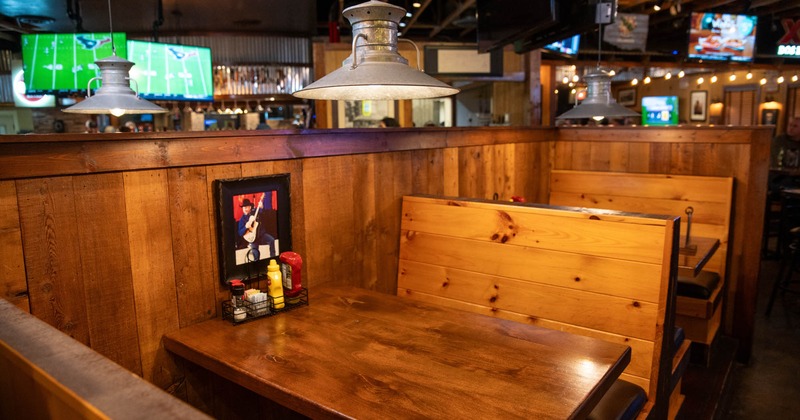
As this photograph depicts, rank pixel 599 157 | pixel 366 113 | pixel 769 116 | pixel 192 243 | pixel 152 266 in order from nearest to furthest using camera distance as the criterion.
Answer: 1. pixel 152 266
2. pixel 192 243
3. pixel 599 157
4. pixel 366 113
5. pixel 769 116

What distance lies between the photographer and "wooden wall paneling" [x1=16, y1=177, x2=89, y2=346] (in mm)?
1624

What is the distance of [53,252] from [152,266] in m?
0.31

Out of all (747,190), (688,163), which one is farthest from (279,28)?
(747,190)

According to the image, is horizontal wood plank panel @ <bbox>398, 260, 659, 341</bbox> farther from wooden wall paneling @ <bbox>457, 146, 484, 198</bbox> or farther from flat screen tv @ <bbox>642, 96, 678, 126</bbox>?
flat screen tv @ <bbox>642, 96, 678, 126</bbox>

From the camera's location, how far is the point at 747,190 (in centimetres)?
396

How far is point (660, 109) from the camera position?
14.1 m

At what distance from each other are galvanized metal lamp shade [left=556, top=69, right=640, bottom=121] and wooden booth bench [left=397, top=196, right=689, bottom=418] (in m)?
1.53

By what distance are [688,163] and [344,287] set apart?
10.4 ft

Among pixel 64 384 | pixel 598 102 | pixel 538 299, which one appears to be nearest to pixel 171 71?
pixel 598 102

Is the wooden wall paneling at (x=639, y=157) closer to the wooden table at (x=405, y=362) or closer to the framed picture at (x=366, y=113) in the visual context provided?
the wooden table at (x=405, y=362)

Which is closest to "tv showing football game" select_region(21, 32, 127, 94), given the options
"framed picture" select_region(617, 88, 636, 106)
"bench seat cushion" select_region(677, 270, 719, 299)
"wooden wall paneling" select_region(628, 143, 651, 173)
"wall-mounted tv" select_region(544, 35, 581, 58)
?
"wooden wall paneling" select_region(628, 143, 651, 173)

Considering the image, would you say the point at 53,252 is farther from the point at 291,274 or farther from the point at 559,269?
the point at 559,269

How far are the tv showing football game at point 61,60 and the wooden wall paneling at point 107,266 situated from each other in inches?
147

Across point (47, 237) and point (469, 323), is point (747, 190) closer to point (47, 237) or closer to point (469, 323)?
point (469, 323)
